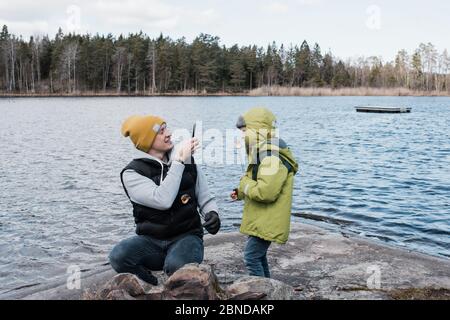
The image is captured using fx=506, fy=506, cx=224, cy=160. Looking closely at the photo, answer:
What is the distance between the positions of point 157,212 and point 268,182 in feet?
3.42

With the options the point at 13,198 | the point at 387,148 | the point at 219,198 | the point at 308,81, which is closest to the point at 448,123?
the point at 387,148

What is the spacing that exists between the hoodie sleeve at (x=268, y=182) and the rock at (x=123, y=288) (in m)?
1.32

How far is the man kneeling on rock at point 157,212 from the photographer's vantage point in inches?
172

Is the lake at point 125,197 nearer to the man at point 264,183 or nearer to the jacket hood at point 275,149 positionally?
the man at point 264,183

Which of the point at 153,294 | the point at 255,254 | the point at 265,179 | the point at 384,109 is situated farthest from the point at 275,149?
the point at 384,109

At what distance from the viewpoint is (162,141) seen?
451 cm

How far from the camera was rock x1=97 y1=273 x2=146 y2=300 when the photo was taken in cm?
402

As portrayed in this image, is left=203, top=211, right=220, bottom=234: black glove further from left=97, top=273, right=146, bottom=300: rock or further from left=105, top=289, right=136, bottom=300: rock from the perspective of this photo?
left=105, top=289, right=136, bottom=300: rock

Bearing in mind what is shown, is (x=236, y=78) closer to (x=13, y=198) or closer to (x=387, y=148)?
(x=387, y=148)

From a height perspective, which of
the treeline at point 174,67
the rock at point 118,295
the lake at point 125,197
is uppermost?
the treeline at point 174,67

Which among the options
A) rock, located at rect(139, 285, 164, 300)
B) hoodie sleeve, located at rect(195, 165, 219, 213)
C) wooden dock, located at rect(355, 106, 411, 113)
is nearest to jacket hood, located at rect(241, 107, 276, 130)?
hoodie sleeve, located at rect(195, 165, 219, 213)

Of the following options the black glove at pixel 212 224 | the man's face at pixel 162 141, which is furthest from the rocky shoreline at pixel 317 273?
the man's face at pixel 162 141

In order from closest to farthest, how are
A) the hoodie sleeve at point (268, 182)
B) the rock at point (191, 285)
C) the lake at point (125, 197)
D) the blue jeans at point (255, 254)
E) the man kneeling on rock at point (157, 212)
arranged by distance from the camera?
the rock at point (191, 285), the man kneeling on rock at point (157, 212), the hoodie sleeve at point (268, 182), the blue jeans at point (255, 254), the lake at point (125, 197)

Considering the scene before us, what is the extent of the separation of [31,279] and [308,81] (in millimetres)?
115832
